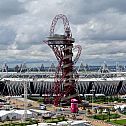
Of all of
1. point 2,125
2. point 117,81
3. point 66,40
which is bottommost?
point 2,125

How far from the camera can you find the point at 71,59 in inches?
5413

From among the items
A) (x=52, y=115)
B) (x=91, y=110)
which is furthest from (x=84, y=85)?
(x=52, y=115)

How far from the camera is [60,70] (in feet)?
451

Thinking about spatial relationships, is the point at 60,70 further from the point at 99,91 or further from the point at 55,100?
the point at 99,91

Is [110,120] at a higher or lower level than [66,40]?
lower

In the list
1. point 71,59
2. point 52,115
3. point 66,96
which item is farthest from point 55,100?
point 52,115

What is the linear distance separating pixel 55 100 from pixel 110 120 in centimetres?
3588

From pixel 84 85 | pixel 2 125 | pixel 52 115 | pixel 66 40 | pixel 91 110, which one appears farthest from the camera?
pixel 84 85

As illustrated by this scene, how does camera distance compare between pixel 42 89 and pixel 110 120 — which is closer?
pixel 110 120

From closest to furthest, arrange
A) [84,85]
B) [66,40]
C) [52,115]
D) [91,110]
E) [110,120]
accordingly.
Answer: [110,120], [52,115], [91,110], [66,40], [84,85]

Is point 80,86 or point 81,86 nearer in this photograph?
point 80,86

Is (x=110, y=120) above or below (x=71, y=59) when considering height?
below

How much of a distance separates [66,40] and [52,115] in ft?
108

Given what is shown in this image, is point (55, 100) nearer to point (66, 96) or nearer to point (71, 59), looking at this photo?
point (66, 96)
